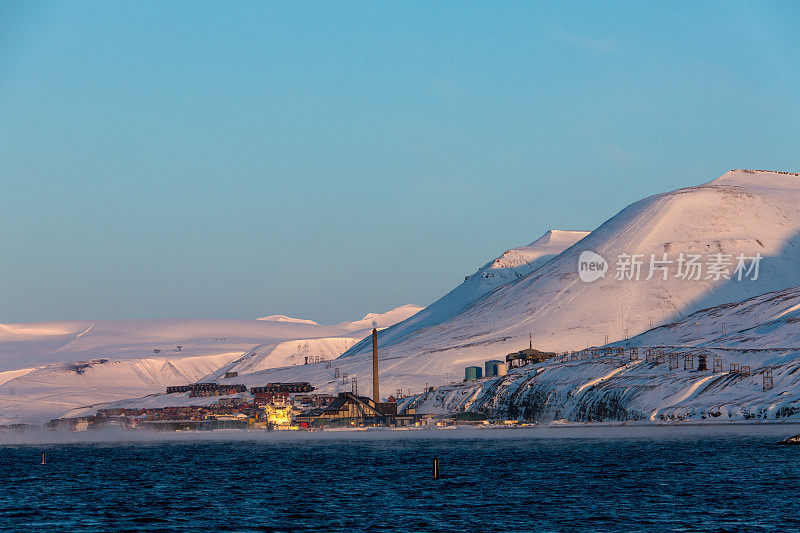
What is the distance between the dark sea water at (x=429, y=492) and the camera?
87.1 m

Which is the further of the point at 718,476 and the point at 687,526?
the point at 718,476

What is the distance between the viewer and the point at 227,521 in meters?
89.5

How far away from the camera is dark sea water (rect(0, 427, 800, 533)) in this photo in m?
87.1

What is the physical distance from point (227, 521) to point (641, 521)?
32.7m

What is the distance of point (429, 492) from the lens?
111 metres

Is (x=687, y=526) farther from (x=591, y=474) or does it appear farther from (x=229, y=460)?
(x=229, y=460)

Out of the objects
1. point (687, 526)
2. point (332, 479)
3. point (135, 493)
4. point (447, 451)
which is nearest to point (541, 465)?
point (332, 479)

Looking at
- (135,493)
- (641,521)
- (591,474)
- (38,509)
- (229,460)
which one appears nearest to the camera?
(641,521)

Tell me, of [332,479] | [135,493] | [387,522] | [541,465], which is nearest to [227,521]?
[387,522]

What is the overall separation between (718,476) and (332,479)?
4365cm

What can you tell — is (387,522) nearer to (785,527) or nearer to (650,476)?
(785,527)

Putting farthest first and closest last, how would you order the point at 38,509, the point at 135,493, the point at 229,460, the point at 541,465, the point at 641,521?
the point at 229,460, the point at 541,465, the point at 135,493, the point at 38,509, the point at 641,521

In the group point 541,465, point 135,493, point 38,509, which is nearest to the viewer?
point 38,509

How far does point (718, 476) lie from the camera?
119500 millimetres
